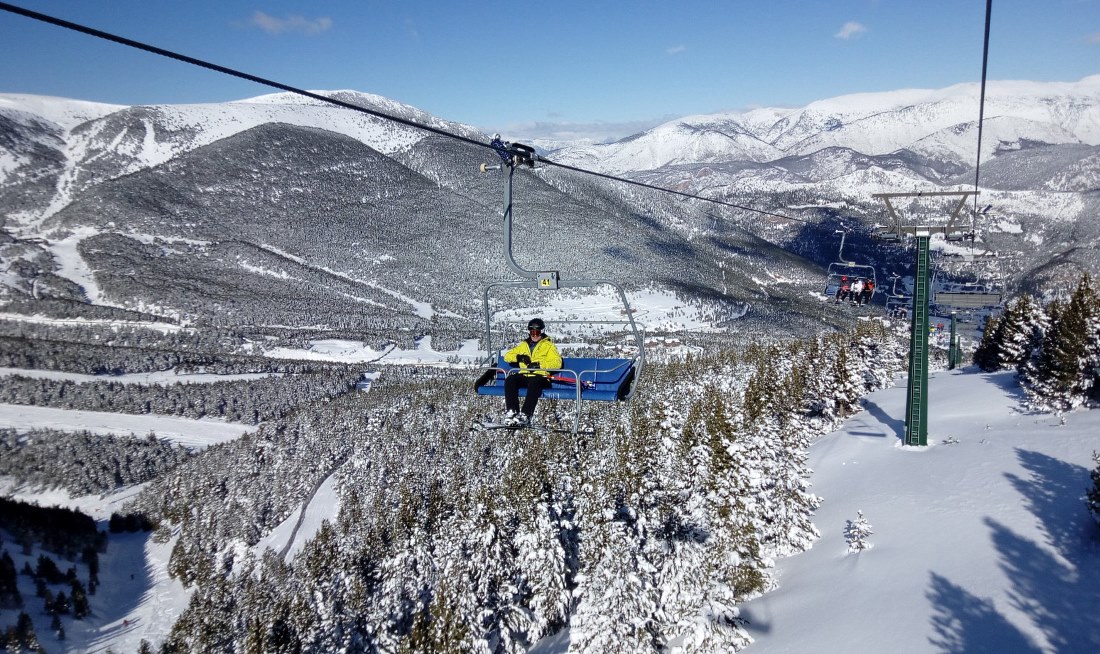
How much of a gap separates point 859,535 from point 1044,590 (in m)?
5.74

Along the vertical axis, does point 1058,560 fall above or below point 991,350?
below

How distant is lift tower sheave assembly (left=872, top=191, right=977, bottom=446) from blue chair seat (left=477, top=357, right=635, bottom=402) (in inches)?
430

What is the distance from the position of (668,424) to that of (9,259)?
22302 cm

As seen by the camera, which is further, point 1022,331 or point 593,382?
point 1022,331

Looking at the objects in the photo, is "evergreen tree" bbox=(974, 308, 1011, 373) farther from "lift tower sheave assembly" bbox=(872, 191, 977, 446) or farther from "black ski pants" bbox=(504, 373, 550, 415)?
"black ski pants" bbox=(504, 373, 550, 415)

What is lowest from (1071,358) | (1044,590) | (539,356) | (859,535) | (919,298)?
(859,535)

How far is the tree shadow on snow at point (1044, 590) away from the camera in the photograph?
1227 cm

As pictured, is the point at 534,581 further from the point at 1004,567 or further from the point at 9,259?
the point at 9,259

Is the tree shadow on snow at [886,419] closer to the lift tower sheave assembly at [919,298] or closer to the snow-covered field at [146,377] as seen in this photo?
the lift tower sheave assembly at [919,298]

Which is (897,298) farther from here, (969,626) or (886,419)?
(969,626)

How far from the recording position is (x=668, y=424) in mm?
25172

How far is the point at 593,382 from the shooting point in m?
12.6

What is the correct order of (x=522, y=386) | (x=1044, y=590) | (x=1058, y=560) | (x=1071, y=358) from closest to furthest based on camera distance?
1. (x=522, y=386)
2. (x=1044, y=590)
3. (x=1058, y=560)
4. (x=1071, y=358)

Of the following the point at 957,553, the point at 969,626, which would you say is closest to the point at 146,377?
the point at 957,553
